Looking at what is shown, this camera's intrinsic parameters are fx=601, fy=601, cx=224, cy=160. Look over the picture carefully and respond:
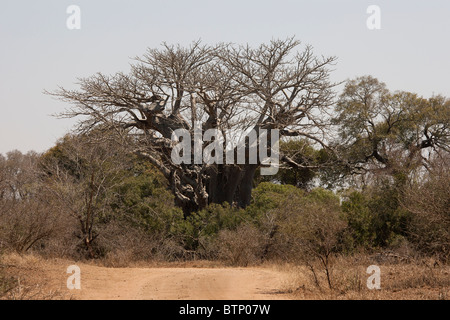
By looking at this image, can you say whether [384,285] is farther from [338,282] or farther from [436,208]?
[436,208]

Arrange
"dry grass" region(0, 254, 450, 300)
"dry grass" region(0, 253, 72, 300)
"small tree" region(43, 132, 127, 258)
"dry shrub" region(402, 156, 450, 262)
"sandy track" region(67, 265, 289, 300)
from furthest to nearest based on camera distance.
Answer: "small tree" region(43, 132, 127, 258) → "dry shrub" region(402, 156, 450, 262) → "sandy track" region(67, 265, 289, 300) → "dry grass" region(0, 254, 450, 300) → "dry grass" region(0, 253, 72, 300)

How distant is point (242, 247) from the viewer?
16281 millimetres

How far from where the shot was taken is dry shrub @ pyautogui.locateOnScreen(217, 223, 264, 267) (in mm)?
16188

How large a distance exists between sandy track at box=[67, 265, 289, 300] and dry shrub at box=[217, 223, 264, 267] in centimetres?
226

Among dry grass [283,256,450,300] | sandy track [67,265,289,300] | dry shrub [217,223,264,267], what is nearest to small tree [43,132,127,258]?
sandy track [67,265,289,300]

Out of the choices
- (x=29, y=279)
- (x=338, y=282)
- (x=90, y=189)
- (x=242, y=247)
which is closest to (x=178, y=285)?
(x=29, y=279)

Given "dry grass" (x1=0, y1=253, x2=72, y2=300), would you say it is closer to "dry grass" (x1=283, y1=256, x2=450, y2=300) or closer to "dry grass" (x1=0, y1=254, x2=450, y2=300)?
"dry grass" (x1=0, y1=254, x2=450, y2=300)

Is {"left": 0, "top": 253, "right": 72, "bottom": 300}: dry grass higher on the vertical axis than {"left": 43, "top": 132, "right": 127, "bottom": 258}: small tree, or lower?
lower

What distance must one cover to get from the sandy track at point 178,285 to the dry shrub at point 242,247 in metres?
2.26

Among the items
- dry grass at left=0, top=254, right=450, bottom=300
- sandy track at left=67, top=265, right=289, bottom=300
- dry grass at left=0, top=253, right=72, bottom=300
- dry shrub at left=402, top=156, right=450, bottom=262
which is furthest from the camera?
dry shrub at left=402, top=156, right=450, bottom=262

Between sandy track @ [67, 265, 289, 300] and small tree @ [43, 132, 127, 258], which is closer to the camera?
sandy track @ [67, 265, 289, 300]

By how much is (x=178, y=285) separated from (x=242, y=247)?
18.1ft
